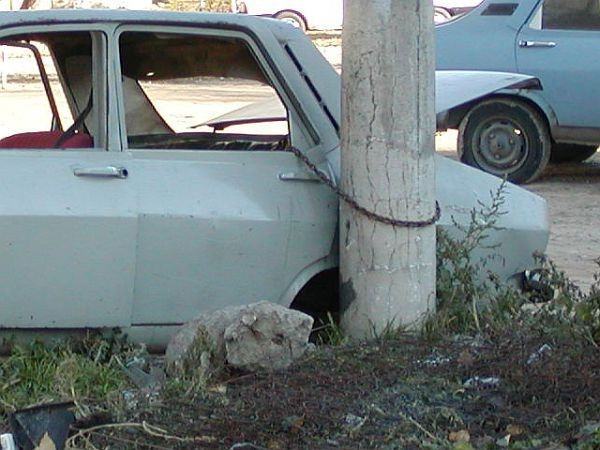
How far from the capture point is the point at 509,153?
38.2 ft

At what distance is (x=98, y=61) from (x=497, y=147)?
22.2 ft

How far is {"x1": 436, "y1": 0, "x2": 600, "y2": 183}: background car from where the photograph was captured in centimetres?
1129

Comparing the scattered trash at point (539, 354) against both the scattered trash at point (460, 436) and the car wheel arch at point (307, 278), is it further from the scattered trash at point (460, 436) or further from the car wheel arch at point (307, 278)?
the car wheel arch at point (307, 278)

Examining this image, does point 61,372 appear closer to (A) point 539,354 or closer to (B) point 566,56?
(A) point 539,354

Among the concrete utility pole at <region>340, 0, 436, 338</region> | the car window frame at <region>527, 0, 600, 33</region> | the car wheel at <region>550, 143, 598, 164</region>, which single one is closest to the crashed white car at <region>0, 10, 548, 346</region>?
the concrete utility pole at <region>340, 0, 436, 338</region>

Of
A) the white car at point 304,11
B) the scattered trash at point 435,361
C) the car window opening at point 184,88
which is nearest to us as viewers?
the scattered trash at point 435,361

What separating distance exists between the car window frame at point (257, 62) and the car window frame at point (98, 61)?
0.05 metres

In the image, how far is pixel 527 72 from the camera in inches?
445

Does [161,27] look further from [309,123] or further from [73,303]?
→ [73,303]

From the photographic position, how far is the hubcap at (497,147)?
1160 centimetres

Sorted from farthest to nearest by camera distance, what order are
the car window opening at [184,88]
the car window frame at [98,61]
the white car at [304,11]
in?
the white car at [304,11]
the car window opening at [184,88]
the car window frame at [98,61]

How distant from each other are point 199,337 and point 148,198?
662 mm

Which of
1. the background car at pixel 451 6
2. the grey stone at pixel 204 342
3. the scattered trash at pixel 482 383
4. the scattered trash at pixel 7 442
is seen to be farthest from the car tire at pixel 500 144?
the background car at pixel 451 6

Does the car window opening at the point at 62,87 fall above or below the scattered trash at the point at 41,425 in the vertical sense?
above
